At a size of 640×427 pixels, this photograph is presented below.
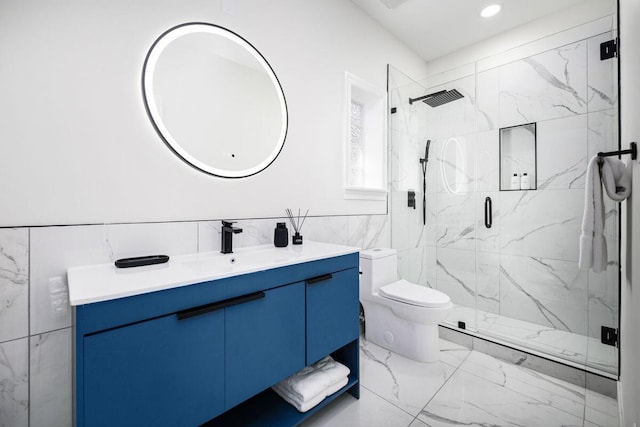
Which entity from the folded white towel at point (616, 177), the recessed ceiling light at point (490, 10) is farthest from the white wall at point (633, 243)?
the recessed ceiling light at point (490, 10)

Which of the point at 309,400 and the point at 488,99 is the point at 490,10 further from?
the point at 309,400

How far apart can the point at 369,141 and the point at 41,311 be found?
246 centimetres

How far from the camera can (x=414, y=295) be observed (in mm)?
2035

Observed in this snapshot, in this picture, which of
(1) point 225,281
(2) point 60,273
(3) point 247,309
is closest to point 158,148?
(2) point 60,273

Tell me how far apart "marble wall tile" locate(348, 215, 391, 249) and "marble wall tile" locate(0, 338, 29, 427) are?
6.05 ft

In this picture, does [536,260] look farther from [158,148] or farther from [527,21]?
[158,148]

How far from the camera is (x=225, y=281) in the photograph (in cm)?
102

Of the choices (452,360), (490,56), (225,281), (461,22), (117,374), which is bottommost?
(452,360)

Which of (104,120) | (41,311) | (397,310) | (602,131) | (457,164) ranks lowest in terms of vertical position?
(397,310)

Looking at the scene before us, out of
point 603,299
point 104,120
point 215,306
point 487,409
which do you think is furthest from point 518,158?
point 104,120

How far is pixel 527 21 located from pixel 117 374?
3.73 metres

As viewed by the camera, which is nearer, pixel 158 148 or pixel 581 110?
pixel 158 148

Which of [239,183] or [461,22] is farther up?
[461,22]

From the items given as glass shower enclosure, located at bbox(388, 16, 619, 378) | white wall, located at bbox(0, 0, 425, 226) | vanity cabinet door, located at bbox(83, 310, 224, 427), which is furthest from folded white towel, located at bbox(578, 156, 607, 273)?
vanity cabinet door, located at bbox(83, 310, 224, 427)
